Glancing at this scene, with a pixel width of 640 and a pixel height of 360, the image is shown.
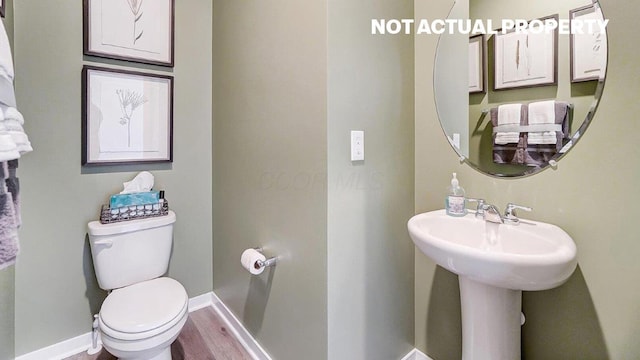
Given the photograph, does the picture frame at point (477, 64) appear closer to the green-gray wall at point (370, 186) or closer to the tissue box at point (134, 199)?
the green-gray wall at point (370, 186)

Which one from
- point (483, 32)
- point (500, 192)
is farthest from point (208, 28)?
point (500, 192)

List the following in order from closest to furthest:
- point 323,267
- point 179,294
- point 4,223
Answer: point 4,223 → point 323,267 → point 179,294

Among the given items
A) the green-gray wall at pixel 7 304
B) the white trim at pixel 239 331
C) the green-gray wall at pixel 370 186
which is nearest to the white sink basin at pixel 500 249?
the green-gray wall at pixel 370 186

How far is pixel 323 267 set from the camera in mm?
1105

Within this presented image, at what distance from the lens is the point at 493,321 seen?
102 cm

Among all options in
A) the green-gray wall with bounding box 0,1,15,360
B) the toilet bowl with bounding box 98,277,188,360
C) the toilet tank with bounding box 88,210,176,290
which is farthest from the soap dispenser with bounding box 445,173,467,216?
the green-gray wall with bounding box 0,1,15,360

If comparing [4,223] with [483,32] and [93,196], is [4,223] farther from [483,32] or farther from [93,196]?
[483,32]

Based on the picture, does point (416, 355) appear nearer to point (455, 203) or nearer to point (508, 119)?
point (455, 203)

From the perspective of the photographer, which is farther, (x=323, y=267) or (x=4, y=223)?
(x=323, y=267)

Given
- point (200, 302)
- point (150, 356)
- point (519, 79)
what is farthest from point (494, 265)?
point (200, 302)

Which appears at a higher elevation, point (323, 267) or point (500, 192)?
point (500, 192)

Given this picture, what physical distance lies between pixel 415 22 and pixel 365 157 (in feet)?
2.66

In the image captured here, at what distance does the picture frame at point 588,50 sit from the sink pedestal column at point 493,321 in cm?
82

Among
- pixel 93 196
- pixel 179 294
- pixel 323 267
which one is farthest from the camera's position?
pixel 93 196
